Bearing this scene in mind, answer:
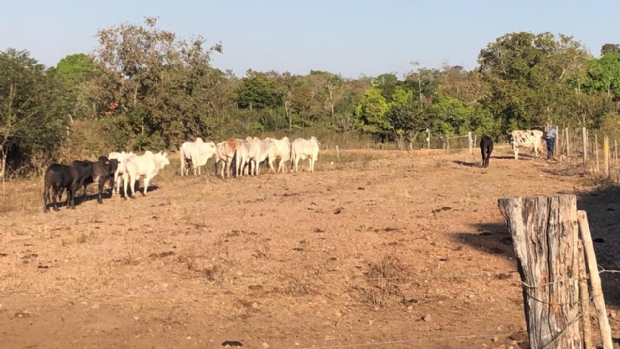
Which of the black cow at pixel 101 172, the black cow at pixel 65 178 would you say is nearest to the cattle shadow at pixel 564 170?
the black cow at pixel 101 172

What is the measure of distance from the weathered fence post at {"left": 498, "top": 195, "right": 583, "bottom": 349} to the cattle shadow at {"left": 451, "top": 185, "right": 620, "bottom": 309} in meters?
3.71

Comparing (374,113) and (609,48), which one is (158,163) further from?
(609,48)

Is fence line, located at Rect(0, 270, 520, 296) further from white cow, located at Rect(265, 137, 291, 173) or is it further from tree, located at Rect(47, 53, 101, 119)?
tree, located at Rect(47, 53, 101, 119)

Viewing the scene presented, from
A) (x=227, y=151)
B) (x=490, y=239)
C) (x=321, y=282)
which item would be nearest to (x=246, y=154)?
(x=227, y=151)

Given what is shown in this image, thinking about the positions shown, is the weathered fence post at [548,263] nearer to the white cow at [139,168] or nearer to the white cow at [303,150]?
the white cow at [139,168]

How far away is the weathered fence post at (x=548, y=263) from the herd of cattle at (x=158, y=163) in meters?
12.9

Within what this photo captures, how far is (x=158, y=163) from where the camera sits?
1947 centimetres

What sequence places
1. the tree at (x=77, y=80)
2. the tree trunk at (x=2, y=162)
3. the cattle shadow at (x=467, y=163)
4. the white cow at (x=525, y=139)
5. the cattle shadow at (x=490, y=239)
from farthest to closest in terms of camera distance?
the tree at (x=77, y=80)
the white cow at (x=525, y=139)
the cattle shadow at (x=467, y=163)
the tree trunk at (x=2, y=162)
the cattle shadow at (x=490, y=239)

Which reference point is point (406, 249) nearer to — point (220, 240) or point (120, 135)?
point (220, 240)

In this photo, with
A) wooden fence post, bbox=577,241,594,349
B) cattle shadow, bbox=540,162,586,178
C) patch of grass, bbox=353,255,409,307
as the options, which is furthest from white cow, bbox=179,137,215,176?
wooden fence post, bbox=577,241,594,349

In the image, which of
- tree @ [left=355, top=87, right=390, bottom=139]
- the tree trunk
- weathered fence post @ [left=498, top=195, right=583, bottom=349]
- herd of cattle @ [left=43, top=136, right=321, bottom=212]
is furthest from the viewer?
tree @ [left=355, top=87, right=390, bottom=139]

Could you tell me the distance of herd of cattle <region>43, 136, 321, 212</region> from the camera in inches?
631

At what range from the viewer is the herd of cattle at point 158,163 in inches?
631

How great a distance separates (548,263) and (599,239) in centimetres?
693
